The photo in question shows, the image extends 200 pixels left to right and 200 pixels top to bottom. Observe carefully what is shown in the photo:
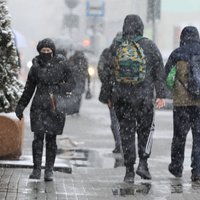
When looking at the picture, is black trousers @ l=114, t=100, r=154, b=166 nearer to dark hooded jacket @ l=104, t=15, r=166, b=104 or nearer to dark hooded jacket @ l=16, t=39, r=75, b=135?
dark hooded jacket @ l=104, t=15, r=166, b=104

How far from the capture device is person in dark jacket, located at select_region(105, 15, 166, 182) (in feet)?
30.2

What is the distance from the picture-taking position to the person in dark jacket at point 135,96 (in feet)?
30.2

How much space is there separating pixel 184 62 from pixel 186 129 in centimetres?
80

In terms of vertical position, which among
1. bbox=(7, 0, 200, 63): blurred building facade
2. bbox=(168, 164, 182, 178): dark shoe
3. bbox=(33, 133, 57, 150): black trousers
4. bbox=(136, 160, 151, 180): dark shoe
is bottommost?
bbox=(7, 0, 200, 63): blurred building facade

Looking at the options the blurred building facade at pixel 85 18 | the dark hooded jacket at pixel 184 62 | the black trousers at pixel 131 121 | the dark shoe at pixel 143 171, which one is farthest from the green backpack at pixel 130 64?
the blurred building facade at pixel 85 18

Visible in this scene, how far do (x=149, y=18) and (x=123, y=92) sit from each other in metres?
16.6

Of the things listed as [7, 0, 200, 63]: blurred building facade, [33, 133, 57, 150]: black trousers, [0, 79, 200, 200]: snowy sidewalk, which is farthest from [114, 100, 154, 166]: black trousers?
[7, 0, 200, 63]: blurred building facade

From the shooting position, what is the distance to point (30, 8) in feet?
290

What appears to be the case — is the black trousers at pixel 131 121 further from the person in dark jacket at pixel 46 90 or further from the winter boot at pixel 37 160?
the winter boot at pixel 37 160

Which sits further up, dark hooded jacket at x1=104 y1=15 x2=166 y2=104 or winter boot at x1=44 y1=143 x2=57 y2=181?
dark hooded jacket at x1=104 y1=15 x2=166 y2=104

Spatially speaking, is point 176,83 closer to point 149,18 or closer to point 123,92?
point 123,92

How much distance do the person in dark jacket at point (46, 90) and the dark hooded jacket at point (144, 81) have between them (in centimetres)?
52

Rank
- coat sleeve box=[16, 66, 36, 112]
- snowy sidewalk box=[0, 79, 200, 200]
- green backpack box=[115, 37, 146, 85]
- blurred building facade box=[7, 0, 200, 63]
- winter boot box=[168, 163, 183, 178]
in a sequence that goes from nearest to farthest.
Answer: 1. snowy sidewalk box=[0, 79, 200, 200]
2. green backpack box=[115, 37, 146, 85]
3. coat sleeve box=[16, 66, 36, 112]
4. winter boot box=[168, 163, 183, 178]
5. blurred building facade box=[7, 0, 200, 63]

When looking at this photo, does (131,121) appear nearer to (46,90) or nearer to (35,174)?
(46,90)
